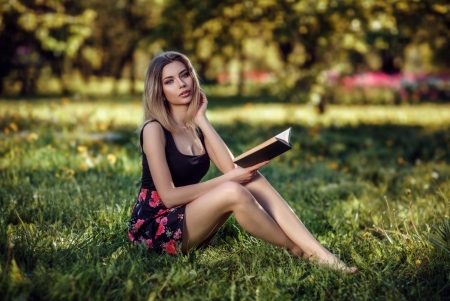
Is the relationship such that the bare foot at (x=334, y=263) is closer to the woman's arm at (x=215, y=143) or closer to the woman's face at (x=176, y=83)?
the woman's arm at (x=215, y=143)

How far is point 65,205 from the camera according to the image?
388 cm

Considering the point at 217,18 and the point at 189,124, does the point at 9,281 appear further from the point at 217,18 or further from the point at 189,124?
the point at 217,18

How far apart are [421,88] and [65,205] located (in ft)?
56.9

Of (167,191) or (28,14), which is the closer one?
(167,191)

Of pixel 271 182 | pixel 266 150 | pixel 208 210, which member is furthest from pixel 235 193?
pixel 271 182

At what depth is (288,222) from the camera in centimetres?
323

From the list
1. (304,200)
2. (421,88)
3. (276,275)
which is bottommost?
(421,88)

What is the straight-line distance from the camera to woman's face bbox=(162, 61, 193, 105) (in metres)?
3.42

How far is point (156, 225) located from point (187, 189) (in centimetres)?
29

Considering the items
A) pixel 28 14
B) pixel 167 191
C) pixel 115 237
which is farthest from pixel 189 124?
pixel 28 14

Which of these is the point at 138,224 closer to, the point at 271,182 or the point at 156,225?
the point at 156,225

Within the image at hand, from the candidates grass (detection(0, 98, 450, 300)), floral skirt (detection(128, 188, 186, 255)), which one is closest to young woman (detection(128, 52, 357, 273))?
floral skirt (detection(128, 188, 186, 255))

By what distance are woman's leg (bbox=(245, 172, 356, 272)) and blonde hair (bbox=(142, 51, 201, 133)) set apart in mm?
632

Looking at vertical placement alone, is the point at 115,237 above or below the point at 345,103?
above
